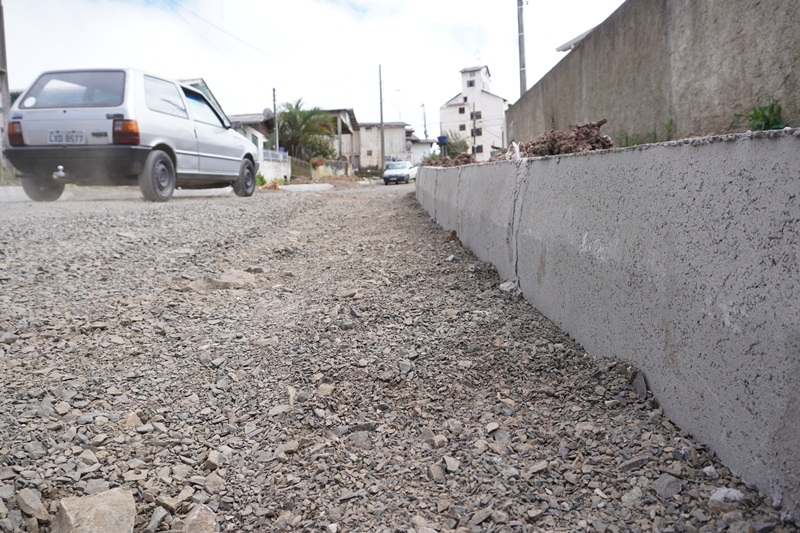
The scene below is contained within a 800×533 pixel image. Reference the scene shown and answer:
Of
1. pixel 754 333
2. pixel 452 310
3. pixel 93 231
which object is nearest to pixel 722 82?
pixel 452 310

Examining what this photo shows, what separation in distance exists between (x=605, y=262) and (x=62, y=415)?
216 centimetres

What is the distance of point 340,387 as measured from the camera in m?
2.47

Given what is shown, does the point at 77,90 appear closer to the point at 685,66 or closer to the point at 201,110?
the point at 201,110

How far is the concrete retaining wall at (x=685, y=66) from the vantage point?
12.2 feet

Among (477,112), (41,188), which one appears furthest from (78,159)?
(477,112)

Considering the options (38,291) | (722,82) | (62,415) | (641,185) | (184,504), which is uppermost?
(722,82)

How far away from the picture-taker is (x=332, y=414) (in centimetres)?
228

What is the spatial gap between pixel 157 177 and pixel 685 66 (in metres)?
6.71

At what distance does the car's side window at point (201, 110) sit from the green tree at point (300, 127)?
31534 millimetres

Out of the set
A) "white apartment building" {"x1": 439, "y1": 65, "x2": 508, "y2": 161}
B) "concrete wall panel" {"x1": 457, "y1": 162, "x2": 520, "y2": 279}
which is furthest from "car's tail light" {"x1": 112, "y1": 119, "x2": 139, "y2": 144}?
"white apartment building" {"x1": 439, "y1": 65, "x2": 508, "y2": 161}

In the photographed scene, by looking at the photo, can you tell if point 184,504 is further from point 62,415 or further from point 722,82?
point 722,82

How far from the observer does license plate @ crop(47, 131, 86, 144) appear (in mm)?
7734

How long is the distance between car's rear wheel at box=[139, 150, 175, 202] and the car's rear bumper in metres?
0.21

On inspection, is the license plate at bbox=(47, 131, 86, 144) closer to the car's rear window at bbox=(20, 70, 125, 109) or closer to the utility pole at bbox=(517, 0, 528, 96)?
the car's rear window at bbox=(20, 70, 125, 109)
